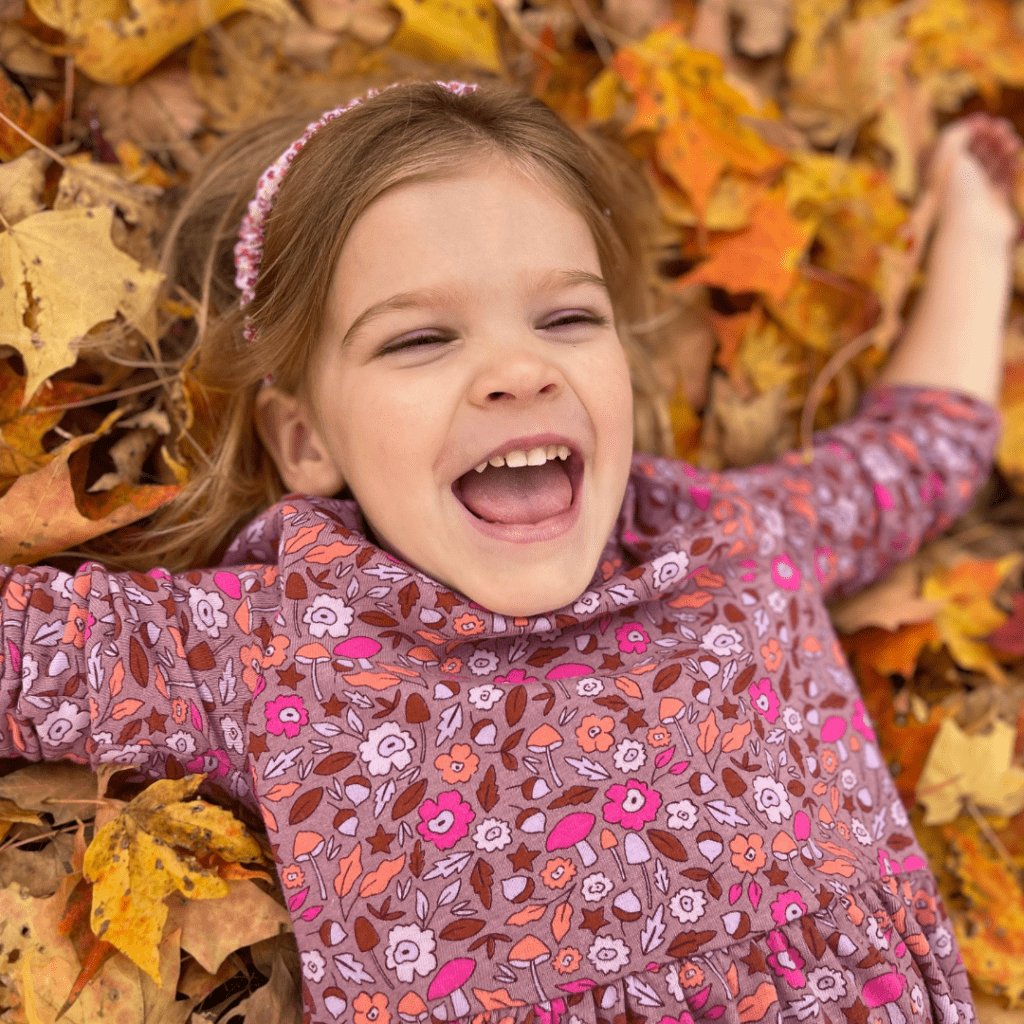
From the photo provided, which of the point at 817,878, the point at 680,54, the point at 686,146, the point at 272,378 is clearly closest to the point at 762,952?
the point at 817,878

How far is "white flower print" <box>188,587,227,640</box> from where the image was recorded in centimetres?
130

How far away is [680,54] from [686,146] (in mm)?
190

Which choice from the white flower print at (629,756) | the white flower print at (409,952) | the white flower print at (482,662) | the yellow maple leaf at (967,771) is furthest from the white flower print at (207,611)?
the yellow maple leaf at (967,771)

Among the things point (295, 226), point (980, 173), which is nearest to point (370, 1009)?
point (295, 226)

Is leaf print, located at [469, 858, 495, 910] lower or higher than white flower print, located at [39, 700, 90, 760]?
lower

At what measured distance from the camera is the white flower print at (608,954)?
1157 millimetres

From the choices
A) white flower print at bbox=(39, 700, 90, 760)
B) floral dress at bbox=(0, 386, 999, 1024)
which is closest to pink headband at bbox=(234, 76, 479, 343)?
floral dress at bbox=(0, 386, 999, 1024)

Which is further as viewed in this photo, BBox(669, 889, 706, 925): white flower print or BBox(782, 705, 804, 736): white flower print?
BBox(782, 705, 804, 736): white flower print

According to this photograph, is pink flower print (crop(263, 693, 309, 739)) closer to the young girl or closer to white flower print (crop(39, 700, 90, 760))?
the young girl

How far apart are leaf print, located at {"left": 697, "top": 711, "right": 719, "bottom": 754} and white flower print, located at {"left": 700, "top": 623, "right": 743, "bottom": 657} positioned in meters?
0.11

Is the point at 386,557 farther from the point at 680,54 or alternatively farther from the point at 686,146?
the point at 680,54

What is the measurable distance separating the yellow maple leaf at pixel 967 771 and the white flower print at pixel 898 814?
167mm

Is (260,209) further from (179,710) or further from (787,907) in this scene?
(787,907)

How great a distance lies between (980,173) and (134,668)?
1940 millimetres
